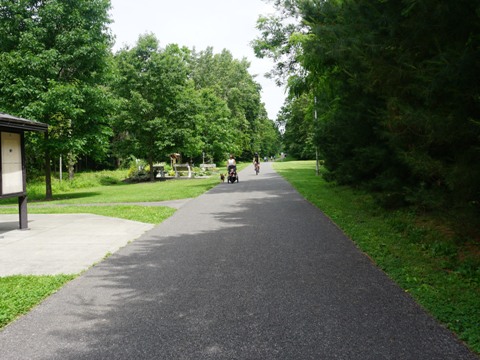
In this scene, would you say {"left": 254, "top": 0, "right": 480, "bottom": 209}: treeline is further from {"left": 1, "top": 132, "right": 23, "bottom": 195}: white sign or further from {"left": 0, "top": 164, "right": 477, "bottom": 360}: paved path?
{"left": 1, "top": 132, "right": 23, "bottom": 195}: white sign

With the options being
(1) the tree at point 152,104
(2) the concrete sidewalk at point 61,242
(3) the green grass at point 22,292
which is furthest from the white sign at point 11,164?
(1) the tree at point 152,104

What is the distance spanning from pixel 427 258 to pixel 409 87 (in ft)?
9.59

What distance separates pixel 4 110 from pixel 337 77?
46.5 ft

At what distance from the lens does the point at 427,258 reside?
20.3 ft

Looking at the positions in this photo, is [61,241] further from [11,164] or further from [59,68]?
[59,68]

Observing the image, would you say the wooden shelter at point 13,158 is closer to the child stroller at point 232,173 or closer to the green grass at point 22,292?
the green grass at point 22,292

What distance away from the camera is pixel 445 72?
5.10 meters

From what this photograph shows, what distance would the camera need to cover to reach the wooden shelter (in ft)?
29.9

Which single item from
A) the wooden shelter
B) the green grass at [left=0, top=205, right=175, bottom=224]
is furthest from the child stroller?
the wooden shelter

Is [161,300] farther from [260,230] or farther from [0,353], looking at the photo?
[260,230]

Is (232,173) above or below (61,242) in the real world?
above

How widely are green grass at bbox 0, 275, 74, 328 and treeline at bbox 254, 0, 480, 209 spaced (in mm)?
5670

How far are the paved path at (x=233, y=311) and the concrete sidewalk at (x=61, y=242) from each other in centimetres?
59

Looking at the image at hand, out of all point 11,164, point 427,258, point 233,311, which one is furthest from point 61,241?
point 427,258
